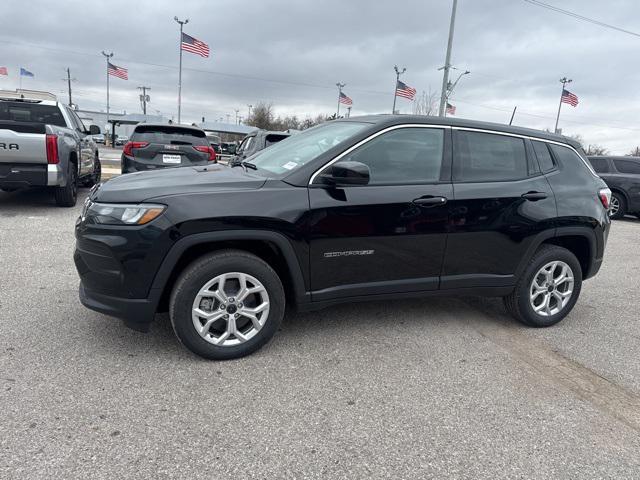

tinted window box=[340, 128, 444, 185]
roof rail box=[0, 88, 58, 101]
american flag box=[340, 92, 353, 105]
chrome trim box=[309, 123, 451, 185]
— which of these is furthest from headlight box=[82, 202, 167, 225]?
american flag box=[340, 92, 353, 105]

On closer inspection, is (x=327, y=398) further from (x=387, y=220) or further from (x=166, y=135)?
(x=166, y=135)

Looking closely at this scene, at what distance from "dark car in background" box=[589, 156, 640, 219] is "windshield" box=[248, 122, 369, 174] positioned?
11.1 meters

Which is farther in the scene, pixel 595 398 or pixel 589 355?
pixel 589 355

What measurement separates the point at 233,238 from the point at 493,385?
196cm

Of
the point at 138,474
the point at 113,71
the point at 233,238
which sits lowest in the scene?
the point at 138,474

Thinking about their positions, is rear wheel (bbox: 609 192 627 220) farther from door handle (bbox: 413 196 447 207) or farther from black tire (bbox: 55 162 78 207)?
black tire (bbox: 55 162 78 207)

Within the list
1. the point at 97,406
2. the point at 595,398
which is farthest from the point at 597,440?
the point at 97,406

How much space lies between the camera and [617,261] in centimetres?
707

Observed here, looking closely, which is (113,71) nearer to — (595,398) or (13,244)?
(13,244)

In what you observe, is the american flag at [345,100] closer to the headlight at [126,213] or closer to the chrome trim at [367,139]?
the chrome trim at [367,139]

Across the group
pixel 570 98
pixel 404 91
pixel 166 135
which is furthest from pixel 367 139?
pixel 570 98

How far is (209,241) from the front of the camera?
2.97 metres

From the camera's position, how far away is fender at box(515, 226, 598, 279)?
12.8 feet

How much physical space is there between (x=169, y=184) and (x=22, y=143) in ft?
17.6
